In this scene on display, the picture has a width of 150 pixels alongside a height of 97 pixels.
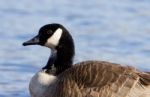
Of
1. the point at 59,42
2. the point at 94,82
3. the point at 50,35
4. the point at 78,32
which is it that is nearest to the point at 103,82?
the point at 94,82

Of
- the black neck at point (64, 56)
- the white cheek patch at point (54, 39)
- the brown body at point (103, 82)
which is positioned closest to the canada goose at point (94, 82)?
the brown body at point (103, 82)

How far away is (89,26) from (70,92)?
6766mm

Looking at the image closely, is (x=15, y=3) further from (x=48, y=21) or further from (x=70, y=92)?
(x=70, y=92)

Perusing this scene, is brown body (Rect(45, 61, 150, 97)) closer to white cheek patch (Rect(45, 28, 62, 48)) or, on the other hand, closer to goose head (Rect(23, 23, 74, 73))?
goose head (Rect(23, 23, 74, 73))

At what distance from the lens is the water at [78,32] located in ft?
47.8

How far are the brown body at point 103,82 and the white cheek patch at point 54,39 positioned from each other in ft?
2.39

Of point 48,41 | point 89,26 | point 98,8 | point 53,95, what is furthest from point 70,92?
point 98,8

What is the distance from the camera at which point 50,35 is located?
38.1 ft

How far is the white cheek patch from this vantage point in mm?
11531

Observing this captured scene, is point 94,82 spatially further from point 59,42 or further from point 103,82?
point 59,42

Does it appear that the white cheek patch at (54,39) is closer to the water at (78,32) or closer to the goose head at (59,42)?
the goose head at (59,42)

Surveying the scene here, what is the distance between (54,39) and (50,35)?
96 mm

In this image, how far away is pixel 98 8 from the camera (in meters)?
19.0

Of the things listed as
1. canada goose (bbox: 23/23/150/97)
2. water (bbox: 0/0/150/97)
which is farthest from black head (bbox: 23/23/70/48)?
water (bbox: 0/0/150/97)
